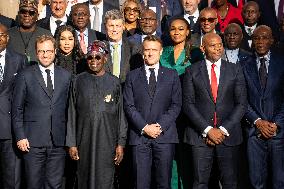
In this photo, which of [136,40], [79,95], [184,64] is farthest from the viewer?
[136,40]

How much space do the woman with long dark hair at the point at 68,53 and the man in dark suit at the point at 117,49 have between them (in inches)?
14.8

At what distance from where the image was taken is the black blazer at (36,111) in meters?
5.72

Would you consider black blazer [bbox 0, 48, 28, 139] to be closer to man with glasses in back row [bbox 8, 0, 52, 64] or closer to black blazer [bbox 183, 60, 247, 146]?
man with glasses in back row [bbox 8, 0, 52, 64]

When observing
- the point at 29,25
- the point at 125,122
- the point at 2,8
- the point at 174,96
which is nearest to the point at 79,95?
the point at 125,122

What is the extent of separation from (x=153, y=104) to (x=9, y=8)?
4.30 metres

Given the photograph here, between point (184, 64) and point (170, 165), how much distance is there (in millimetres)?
1437

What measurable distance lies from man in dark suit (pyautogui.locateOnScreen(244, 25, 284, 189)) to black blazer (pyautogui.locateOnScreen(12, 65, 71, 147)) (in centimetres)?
235

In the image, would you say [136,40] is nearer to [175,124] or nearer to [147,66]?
[147,66]

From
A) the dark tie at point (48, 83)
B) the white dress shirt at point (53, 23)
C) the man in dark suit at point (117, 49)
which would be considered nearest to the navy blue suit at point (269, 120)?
the man in dark suit at point (117, 49)

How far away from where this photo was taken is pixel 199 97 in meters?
5.87

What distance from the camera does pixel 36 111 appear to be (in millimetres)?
5723

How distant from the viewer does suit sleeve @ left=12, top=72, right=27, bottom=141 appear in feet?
18.7

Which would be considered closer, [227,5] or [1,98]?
[1,98]

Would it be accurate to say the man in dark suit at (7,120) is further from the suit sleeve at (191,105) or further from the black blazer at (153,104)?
the suit sleeve at (191,105)
